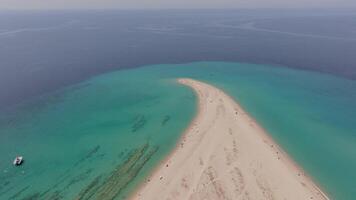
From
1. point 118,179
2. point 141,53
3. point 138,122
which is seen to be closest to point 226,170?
point 118,179

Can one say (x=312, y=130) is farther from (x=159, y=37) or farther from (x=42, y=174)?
(x=159, y=37)

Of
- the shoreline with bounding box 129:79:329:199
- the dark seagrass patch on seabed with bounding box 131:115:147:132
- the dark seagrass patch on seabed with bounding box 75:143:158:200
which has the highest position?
the shoreline with bounding box 129:79:329:199

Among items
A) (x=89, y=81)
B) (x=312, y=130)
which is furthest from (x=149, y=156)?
(x=89, y=81)

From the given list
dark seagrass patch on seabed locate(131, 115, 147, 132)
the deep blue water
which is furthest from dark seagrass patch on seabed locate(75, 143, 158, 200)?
the deep blue water

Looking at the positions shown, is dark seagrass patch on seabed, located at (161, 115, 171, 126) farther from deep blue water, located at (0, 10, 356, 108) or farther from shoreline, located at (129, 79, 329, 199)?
deep blue water, located at (0, 10, 356, 108)

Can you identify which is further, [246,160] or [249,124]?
[249,124]

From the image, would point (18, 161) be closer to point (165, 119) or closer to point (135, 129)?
point (135, 129)
